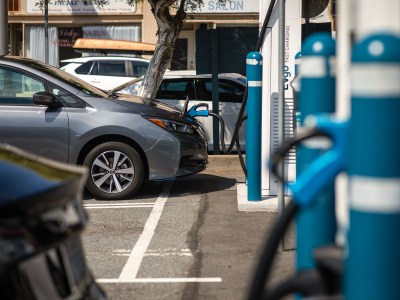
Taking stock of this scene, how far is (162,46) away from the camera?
45.2 ft

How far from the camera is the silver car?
948cm

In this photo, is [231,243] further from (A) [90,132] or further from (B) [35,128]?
(B) [35,128]

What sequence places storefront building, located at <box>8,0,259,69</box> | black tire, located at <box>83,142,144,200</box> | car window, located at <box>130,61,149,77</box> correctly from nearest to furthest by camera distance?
black tire, located at <box>83,142,144,200</box> < car window, located at <box>130,61,149,77</box> < storefront building, located at <box>8,0,259,69</box>

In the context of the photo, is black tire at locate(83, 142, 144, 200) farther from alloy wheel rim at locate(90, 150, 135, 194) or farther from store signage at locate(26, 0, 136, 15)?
store signage at locate(26, 0, 136, 15)

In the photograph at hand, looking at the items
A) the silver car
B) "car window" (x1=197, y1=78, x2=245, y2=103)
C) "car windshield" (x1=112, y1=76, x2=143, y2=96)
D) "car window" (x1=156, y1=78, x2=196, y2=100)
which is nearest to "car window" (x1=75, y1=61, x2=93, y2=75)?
"car windshield" (x1=112, y1=76, x2=143, y2=96)

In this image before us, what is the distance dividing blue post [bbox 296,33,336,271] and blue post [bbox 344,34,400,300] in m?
0.96

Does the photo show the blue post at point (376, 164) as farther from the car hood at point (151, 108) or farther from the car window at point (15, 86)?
the car window at point (15, 86)

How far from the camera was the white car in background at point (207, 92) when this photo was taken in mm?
14344

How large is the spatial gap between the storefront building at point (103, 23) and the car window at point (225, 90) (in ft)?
44.5

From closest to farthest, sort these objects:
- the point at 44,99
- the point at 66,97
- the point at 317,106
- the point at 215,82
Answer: the point at 317,106, the point at 44,99, the point at 66,97, the point at 215,82

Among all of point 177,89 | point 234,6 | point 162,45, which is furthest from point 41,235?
point 234,6

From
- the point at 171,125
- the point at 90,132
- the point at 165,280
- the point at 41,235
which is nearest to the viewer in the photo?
the point at 41,235

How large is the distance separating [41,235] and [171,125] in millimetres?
6915

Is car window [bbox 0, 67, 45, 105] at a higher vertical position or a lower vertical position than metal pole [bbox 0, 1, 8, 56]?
lower
